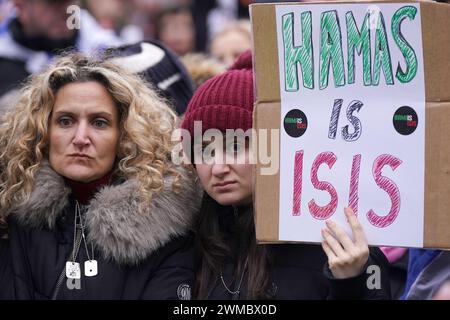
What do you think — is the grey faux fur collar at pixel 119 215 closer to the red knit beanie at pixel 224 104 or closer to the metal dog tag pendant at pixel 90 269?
the metal dog tag pendant at pixel 90 269

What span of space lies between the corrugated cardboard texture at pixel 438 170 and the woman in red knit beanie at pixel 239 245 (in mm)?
219

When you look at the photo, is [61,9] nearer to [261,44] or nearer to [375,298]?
[261,44]

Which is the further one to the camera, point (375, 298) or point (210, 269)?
point (210, 269)

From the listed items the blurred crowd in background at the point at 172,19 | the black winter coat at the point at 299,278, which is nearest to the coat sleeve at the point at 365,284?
the black winter coat at the point at 299,278

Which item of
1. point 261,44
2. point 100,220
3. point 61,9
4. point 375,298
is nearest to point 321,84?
point 261,44

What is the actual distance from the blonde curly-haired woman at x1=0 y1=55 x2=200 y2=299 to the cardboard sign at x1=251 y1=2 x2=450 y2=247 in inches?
15.9

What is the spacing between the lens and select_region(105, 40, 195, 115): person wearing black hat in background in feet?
12.9

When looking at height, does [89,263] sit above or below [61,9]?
below

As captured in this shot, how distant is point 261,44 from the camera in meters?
2.51

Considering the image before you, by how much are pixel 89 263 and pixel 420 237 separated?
102 cm

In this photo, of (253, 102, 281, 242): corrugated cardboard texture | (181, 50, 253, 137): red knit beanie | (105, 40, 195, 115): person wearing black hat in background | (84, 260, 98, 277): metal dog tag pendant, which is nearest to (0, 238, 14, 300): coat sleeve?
(84, 260, 98, 277): metal dog tag pendant

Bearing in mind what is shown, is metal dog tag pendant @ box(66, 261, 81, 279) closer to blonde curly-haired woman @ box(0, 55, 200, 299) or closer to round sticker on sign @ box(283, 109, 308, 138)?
blonde curly-haired woman @ box(0, 55, 200, 299)

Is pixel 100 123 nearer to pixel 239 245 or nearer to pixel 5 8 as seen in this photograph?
pixel 239 245
